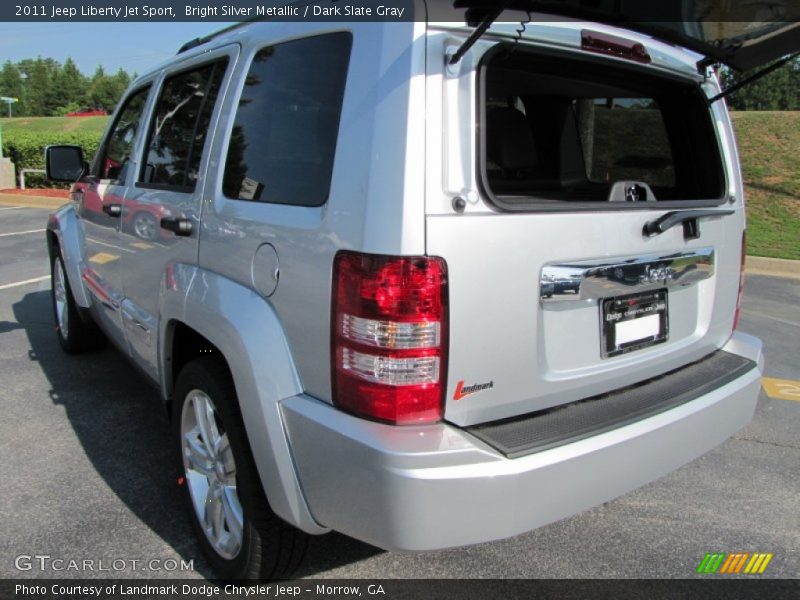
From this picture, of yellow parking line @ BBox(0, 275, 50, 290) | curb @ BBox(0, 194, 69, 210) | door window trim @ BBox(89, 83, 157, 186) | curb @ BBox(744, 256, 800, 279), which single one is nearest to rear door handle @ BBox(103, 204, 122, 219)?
door window trim @ BBox(89, 83, 157, 186)

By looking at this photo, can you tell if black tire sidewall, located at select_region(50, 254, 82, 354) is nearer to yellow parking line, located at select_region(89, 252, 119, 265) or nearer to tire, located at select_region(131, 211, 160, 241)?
yellow parking line, located at select_region(89, 252, 119, 265)

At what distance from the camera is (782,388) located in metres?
4.77

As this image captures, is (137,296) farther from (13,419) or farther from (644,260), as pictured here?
(644,260)

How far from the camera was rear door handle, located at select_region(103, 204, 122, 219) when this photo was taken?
340cm

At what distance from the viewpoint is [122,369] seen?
15.6 feet

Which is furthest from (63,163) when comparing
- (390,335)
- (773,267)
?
(773,267)

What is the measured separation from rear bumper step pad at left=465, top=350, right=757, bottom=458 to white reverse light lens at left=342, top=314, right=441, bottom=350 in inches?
12.6

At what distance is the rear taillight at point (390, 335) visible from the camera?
1.79 metres

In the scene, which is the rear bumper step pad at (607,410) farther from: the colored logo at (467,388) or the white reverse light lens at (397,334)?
the white reverse light lens at (397,334)

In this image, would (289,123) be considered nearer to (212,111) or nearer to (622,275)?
(212,111)

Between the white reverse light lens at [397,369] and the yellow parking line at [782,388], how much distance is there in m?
3.66

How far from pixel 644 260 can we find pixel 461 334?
84 centimetres

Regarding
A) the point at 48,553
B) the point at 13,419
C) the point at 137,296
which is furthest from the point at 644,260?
the point at 13,419

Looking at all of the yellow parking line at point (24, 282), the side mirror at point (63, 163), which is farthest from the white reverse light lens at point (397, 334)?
the yellow parking line at point (24, 282)
